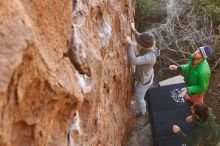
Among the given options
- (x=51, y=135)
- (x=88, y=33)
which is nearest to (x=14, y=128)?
(x=51, y=135)

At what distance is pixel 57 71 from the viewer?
2609 mm

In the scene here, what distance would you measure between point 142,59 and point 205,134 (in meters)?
0.95

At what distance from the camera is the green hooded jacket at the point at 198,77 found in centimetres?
462

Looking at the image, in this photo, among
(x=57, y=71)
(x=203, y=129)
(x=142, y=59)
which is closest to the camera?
(x=57, y=71)

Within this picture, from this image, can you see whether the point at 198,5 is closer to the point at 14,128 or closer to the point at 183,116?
the point at 183,116

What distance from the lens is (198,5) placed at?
748 centimetres

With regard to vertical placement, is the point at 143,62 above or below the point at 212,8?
below

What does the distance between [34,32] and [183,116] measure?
3.44 m

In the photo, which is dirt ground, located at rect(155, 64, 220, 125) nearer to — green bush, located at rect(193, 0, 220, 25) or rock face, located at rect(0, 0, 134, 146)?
green bush, located at rect(193, 0, 220, 25)

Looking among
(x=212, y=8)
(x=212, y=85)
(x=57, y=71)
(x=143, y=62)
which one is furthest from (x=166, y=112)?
(x=57, y=71)

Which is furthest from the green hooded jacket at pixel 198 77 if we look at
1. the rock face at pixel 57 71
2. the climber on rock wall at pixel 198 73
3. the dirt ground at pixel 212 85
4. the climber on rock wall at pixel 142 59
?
the dirt ground at pixel 212 85

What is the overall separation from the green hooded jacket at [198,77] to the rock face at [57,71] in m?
0.95

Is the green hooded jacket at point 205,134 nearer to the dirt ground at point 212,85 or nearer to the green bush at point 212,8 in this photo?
the dirt ground at point 212,85

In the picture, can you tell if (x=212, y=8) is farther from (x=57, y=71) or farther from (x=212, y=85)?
(x=57, y=71)
